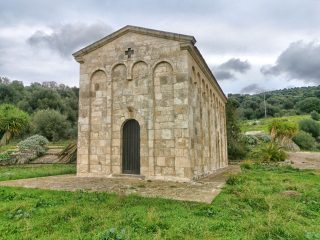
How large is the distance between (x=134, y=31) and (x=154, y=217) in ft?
30.4

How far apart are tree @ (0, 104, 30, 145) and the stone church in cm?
1744

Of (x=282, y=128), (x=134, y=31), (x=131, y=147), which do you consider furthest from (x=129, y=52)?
(x=282, y=128)

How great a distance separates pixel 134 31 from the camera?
471 inches

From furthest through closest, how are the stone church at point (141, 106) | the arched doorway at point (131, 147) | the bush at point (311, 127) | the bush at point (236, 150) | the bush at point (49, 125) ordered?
1. the bush at point (311, 127)
2. the bush at point (49, 125)
3. the bush at point (236, 150)
4. the arched doorway at point (131, 147)
5. the stone church at point (141, 106)

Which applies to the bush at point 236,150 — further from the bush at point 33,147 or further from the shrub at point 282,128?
the bush at point 33,147

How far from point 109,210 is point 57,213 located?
1.04 m

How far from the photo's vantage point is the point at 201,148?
495 inches

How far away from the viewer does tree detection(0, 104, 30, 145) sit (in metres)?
26.4

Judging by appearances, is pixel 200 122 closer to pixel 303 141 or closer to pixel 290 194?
pixel 290 194

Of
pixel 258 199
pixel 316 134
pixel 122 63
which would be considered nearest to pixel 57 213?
pixel 258 199

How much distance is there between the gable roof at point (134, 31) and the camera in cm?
1094

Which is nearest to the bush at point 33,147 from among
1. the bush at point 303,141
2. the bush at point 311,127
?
the bush at point 303,141

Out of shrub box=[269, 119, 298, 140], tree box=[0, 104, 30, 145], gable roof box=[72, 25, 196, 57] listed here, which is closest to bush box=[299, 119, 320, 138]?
shrub box=[269, 119, 298, 140]

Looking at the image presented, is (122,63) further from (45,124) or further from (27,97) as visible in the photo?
(27,97)
